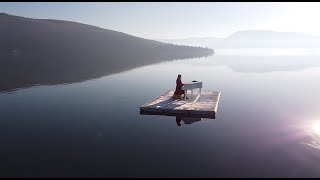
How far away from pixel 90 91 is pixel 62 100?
7527mm

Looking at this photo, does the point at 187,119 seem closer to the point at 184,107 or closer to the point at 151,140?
the point at 184,107

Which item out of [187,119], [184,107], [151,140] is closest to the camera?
[151,140]

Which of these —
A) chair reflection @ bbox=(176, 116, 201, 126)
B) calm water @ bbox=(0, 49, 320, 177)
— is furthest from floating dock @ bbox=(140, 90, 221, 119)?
calm water @ bbox=(0, 49, 320, 177)

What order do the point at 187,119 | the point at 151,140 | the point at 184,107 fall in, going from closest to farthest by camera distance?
the point at 151,140, the point at 187,119, the point at 184,107

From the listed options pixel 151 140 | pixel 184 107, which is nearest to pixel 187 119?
pixel 184 107

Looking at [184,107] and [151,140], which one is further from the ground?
[184,107]

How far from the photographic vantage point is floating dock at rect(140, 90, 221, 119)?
84.8ft

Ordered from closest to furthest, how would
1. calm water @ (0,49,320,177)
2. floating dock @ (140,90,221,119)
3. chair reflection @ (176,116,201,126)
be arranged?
Result: 1. calm water @ (0,49,320,177)
2. chair reflection @ (176,116,201,126)
3. floating dock @ (140,90,221,119)

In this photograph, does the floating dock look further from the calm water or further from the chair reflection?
the calm water

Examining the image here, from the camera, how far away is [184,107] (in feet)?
88.2

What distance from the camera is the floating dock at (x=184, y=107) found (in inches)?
1017

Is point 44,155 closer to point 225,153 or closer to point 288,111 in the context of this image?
point 225,153

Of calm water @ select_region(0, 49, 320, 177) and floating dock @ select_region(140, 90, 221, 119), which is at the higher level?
floating dock @ select_region(140, 90, 221, 119)

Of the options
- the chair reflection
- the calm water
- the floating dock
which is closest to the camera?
the calm water
